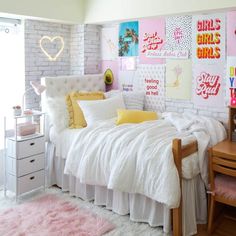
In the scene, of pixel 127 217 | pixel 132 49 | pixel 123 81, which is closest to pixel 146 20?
pixel 132 49

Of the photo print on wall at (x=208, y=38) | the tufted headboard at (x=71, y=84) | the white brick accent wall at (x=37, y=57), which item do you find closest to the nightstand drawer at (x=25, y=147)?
the tufted headboard at (x=71, y=84)

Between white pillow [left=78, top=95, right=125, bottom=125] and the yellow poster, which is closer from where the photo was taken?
white pillow [left=78, top=95, right=125, bottom=125]

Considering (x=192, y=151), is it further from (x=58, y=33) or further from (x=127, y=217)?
(x=58, y=33)

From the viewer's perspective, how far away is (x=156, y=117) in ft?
11.3

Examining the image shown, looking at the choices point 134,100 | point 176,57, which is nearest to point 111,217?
point 134,100

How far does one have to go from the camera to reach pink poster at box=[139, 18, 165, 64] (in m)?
3.75

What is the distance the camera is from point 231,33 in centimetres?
320

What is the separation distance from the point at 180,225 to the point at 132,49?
2319 mm

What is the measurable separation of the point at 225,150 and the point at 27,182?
1.97 metres

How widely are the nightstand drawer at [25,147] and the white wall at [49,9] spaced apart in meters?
1.38

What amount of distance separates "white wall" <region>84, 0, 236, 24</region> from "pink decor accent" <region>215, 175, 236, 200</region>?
5.23 ft

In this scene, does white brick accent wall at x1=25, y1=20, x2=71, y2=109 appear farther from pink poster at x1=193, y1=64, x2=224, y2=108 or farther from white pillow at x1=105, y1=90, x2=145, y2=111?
pink poster at x1=193, y1=64, x2=224, y2=108

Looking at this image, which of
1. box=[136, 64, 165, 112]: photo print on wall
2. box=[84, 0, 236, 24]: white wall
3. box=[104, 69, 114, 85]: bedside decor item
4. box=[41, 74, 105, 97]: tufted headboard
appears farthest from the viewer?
box=[104, 69, 114, 85]: bedside decor item

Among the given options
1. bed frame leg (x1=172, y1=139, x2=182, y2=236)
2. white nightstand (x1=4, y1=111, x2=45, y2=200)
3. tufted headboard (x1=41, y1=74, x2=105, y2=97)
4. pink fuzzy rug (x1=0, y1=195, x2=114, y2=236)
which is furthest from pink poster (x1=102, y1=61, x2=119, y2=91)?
bed frame leg (x1=172, y1=139, x2=182, y2=236)
